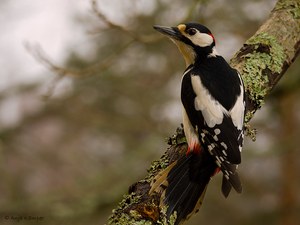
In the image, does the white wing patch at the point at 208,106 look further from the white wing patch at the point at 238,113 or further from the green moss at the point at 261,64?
the green moss at the point at 261,64

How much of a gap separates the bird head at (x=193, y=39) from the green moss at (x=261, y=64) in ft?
0.96

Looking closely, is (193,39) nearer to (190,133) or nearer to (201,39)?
(201,39)

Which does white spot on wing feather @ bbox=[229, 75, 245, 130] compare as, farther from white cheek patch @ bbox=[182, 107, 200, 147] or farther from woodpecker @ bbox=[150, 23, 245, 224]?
white cheek patch @ bbox=[182, 107, 200, 147]

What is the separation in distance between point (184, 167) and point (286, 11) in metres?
1.23

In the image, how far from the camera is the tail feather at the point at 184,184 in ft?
7.75

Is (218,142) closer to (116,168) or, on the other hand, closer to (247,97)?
(247,97)

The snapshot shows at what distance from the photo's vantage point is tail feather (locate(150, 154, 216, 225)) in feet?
7.75

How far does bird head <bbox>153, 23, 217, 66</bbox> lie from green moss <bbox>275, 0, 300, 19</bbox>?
1.49 ft

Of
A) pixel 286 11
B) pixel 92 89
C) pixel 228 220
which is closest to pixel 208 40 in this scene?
pixel 286 11

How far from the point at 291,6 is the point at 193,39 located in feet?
2.02

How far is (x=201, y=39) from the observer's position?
3.35m

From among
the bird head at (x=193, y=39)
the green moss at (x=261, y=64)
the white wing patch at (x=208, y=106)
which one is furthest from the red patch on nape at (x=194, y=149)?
the bird head at (x=193, y=39)

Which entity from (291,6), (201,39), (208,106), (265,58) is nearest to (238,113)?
(208,106)

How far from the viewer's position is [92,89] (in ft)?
22.5
